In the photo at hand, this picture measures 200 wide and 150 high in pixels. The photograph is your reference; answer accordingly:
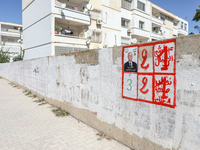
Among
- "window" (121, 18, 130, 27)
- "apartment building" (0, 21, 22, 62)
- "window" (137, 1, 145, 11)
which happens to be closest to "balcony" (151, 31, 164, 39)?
"window" (137, 1, 145, 11)

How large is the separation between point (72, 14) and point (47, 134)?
1440 cm

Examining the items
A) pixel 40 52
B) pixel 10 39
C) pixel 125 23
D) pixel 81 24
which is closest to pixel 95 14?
pixel 81 24

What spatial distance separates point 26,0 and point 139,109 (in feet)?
74.0

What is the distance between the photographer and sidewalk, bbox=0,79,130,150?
322 centimetres

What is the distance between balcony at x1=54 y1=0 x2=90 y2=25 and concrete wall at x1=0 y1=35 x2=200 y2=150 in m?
10.5

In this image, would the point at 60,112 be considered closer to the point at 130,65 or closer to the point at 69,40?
the point at 130,65

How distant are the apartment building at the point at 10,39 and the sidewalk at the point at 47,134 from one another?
27.7 meters

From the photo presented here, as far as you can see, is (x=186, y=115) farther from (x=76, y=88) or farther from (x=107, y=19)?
(x=107, y=19)

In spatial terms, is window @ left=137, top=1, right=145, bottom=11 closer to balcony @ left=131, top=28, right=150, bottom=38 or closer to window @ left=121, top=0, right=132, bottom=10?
window @ left=121, top=0, right=132, bottom=10

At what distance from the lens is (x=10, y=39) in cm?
3316

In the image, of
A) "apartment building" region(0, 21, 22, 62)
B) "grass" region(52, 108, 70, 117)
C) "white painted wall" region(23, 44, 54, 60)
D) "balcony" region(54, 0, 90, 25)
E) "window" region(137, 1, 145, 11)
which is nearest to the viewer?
"grass" region(52, 108, 70, 117)

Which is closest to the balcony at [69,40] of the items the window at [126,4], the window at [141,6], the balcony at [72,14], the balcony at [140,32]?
the balcony at [72,14]

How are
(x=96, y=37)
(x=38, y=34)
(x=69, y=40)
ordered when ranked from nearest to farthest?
(x=69, y=40) < (x=38, y=34) < (x=96, y=37)

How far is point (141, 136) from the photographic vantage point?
112 inches
